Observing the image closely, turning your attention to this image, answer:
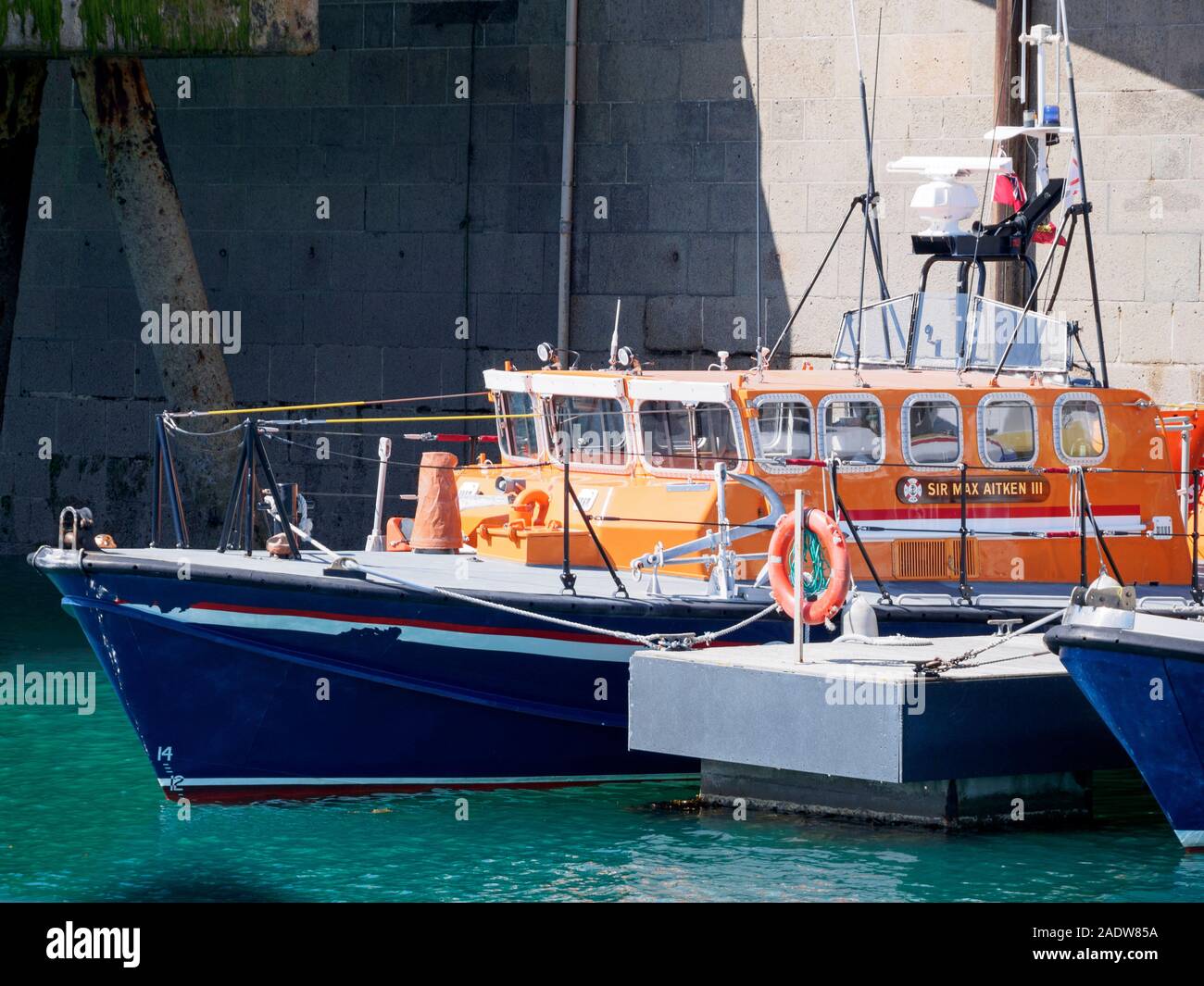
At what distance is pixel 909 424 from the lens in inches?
435

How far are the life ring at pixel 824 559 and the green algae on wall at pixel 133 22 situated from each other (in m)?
7.06

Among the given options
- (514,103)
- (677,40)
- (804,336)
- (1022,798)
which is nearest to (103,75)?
(514,103)

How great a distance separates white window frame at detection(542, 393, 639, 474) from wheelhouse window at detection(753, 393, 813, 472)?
0.79 m

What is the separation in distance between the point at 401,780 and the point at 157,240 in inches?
294

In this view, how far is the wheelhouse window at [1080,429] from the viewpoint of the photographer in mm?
11250

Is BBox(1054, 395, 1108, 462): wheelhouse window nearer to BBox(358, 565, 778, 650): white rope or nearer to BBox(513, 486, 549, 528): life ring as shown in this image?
BBox(358, 565, 778, 650): white rope

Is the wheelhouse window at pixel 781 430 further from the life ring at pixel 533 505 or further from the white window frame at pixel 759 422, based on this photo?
the life ring at pixel 533 505

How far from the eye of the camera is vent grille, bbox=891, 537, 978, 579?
36.7 ft

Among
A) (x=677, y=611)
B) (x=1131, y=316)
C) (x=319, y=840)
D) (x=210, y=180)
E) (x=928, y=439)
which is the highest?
(x=210, y=180)

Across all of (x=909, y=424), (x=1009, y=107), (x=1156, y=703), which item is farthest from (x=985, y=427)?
Answer: (x=1009, y=107)

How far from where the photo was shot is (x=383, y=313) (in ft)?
59.4

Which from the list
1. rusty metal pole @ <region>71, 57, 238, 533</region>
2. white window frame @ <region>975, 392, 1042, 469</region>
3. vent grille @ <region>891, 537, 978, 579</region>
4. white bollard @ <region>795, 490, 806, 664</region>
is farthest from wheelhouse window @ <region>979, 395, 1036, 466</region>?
rusty metal pole @ <region>71, 57, 238, 533</region>

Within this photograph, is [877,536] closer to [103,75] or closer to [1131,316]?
[1131,316]

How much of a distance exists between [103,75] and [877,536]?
8651 mm
